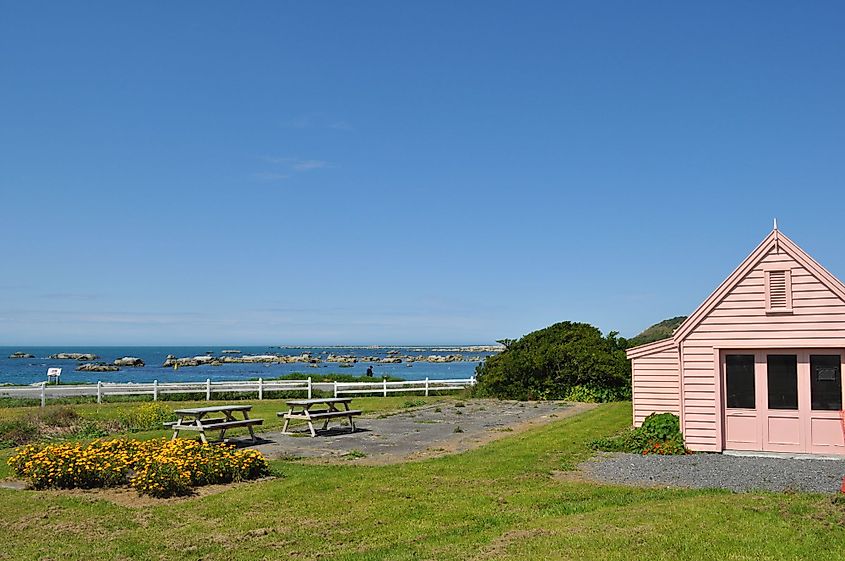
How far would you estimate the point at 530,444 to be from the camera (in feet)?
53.6

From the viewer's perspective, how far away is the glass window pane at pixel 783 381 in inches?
557

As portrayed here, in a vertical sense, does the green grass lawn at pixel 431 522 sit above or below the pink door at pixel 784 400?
below

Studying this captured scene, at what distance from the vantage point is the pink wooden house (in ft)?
45.5

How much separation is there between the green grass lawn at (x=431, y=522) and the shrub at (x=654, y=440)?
11.9 feet

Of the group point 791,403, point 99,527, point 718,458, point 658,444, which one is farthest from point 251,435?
point 791,403

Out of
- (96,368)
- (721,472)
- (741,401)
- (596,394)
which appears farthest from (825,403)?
(96,368)

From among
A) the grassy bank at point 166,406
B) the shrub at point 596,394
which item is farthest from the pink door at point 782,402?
the shrub at point 596,394

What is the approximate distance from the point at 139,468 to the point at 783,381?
11517mm

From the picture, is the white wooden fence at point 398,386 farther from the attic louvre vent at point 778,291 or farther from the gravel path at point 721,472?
the attic louvre vent at point 778,291

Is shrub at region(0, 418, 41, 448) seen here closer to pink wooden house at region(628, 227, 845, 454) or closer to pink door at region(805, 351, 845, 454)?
pink wooden house at region(628, 227, 845, 454)

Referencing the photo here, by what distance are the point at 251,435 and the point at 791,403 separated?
442 inches

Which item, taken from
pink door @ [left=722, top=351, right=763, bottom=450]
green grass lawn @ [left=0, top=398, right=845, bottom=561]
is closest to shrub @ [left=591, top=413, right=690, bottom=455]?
pink door @ [left=722, top=351, right=763, bottom=450]

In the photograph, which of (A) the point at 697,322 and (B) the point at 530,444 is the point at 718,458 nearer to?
(A) the point at 697,322

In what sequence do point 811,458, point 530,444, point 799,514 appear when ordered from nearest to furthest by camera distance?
1. point 799,514
2. point 811,458
3. point 530,444
